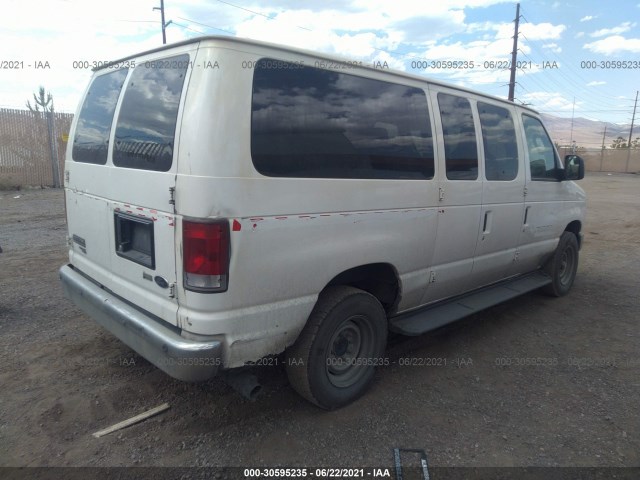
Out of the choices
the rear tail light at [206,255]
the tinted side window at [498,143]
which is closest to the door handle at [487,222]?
the tinted side window at [498,143]

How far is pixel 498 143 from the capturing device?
175 inches

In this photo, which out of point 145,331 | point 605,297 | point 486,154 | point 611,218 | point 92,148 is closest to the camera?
point 145,331

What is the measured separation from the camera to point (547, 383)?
375 cm

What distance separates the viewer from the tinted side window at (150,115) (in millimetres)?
2615

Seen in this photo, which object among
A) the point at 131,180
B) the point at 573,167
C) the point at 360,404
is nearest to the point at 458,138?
the point at 573,167

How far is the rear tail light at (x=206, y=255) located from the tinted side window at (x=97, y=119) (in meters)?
1.17

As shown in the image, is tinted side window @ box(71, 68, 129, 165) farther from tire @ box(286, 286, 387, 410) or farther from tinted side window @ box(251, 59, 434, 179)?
tire @ box(286, 286, 387, 410)

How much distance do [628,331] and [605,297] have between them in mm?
1233

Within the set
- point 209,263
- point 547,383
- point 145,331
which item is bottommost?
point 547,383

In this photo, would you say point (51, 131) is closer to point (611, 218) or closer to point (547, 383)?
point (547, 383)

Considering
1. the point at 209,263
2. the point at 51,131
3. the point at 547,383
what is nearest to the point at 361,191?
the point at 209,263

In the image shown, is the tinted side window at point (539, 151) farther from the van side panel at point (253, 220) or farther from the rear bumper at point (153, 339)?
the rear bumper at point (153, 339)

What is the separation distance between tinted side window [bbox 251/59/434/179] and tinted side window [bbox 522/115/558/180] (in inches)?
76.7

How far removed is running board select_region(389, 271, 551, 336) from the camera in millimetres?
3672
